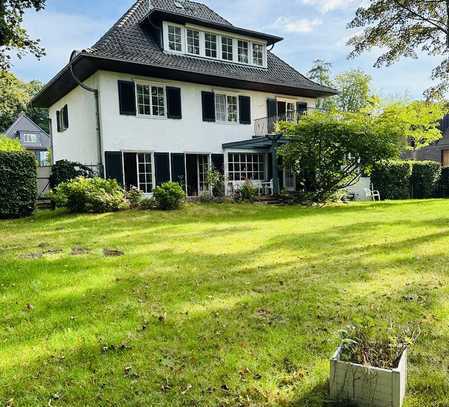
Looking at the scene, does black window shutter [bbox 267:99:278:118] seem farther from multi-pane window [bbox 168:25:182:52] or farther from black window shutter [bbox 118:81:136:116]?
black window shutter [bbox 118:81:136:116]

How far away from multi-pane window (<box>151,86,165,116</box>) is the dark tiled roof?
1059mm

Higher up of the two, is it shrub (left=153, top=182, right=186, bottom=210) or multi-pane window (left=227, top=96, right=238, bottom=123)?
multi-pane window (left=227, top=96, right=238, bottom=123)

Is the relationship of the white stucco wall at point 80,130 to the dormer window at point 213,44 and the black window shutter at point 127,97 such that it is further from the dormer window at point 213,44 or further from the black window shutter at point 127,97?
the dormer window at point 213,44

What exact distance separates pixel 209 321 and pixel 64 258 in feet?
10.6

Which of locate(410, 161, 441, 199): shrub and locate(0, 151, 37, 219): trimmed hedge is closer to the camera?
locate(0, 151, 37, 219): trimmed hedge

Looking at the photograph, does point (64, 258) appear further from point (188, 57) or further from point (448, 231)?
point (188, 57)

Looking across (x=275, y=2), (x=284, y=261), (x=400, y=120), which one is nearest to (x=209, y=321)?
(x=284, y=261)

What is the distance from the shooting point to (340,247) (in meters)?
6.50

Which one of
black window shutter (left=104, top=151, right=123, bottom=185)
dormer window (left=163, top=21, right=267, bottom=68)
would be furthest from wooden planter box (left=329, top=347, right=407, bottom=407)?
dormer window (left=163, top=21, right=267, bottom=68)

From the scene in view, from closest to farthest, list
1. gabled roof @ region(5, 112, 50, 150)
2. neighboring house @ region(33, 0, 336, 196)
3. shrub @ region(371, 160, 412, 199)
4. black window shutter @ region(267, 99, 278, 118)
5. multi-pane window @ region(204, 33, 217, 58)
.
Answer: neighboring house @ region(33, 0, 336, 196)
multi-pane window @ region(204, 33, 217, 58)
black window shutter @ region(267, 99, 278, 118)
shrub @ region(371, 160, 412, 199)
gabled roof @ region(5, 112, 50, 150)

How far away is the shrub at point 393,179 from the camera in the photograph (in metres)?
19.3

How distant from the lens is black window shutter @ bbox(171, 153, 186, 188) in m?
15.3

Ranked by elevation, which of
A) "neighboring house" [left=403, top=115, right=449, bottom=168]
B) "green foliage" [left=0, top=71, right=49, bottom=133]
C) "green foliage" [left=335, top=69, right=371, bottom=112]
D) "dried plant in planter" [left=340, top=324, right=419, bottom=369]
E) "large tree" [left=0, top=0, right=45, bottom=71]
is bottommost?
"dried plant in planter" [left=340, top=324, right=419, bottom=369]

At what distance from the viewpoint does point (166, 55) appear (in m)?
15.3
